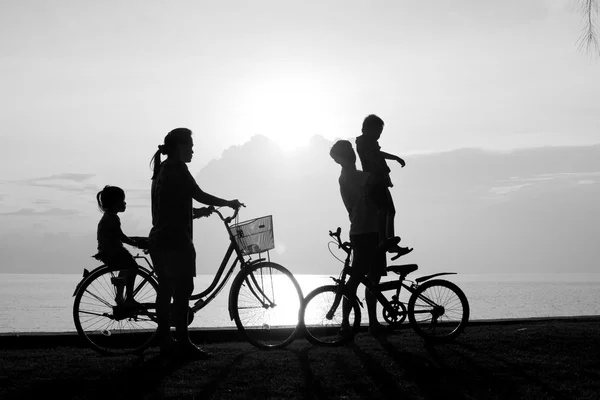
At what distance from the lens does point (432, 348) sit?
25.4 ft

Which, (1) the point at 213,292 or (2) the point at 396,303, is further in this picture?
(2) the point at 396,303

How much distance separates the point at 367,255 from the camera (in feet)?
26.5

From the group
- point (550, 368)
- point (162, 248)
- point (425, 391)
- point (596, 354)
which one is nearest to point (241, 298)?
point (162, 248)

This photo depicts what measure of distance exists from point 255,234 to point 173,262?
1.01 meters

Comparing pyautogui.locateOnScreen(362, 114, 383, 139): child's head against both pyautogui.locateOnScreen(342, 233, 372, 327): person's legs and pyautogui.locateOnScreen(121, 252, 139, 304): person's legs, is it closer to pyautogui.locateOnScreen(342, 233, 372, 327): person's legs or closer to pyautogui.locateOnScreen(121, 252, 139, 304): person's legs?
pyautogui.locateOnScreen(342, 233, 372, 327): person's legs

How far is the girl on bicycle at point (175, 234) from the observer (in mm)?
6992

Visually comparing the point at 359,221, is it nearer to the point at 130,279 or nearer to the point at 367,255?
the point at 367,255

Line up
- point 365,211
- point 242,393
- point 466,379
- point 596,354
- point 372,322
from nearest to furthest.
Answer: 1. point 242,393
2. point 466,379
3. point 596,354
4. point 365,211
5. point 372,322

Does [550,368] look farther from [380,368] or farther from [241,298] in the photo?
[241,298]

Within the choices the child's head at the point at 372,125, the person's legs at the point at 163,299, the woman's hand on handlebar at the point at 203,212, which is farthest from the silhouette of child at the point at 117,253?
the child's head at the point at 372,125

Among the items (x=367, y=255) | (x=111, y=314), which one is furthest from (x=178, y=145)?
(x=367, y=255)

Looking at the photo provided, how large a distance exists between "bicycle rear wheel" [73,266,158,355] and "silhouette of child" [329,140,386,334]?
238cm

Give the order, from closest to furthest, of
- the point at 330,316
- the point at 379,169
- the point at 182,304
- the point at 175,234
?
the point at 175,234 → the point at 182,304 → the point at 330,316 → the point at 379,169

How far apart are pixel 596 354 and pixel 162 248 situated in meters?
5.07
